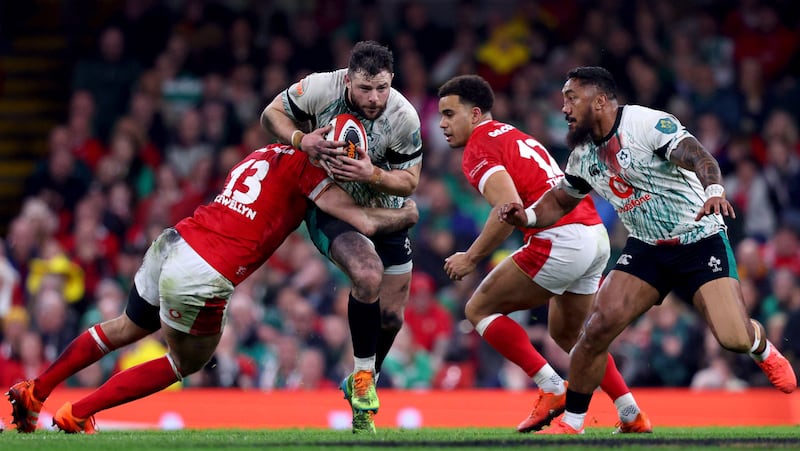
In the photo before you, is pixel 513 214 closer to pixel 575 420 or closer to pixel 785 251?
pixel 575 420

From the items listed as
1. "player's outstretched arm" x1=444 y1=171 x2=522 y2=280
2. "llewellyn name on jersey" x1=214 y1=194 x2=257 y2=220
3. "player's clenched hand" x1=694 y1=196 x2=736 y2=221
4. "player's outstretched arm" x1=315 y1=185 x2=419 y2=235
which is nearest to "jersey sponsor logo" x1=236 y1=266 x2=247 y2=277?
"llewellyn name on jersey" x1=214 y1=194 x2=257 y2=220

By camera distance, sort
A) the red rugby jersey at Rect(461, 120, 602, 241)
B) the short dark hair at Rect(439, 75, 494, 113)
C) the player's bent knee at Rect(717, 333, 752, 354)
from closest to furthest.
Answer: the player's bent knee at Rect(717, 333, 752, 354)
the red rugby jersey at Rect(461, 120, 602, 241)
the short dark hair at Rect(439, 75, 494, 113)

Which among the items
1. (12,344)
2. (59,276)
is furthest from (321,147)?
(59,276)

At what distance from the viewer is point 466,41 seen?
53.8 feet

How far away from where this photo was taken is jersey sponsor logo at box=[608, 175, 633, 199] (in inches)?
318

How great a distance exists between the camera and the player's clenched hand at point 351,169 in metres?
7.95

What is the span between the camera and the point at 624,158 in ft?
26.2

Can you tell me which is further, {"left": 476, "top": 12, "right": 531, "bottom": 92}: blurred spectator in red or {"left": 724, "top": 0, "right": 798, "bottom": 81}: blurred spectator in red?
{"left": 476, "top": 12, "right": 531, "bottom": 92}: blurred spectator in red

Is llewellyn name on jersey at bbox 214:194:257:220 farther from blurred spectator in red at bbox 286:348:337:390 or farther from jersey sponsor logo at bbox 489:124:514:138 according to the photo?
blurred spectator in red at bbox 286:348:337:390

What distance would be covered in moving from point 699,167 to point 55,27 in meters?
13.6

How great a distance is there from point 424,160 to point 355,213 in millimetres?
6938

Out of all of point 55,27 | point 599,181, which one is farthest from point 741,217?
point 55,27

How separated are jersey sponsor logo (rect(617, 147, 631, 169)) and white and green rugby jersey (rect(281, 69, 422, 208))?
129cm

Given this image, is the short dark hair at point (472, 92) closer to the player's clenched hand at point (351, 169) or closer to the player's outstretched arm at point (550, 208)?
the player's outstretched arm at point (550, 208)
